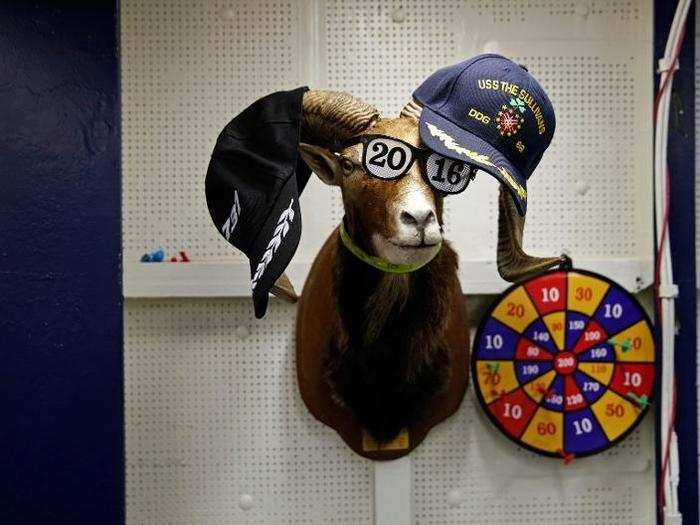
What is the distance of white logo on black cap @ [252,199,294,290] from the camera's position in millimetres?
1609

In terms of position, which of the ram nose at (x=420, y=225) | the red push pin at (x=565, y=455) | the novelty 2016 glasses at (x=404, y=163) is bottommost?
the red push pin at (x=565, y=455)

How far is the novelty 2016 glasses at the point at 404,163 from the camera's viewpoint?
169cm

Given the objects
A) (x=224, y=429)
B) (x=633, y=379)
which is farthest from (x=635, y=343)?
(x=224, y=429)

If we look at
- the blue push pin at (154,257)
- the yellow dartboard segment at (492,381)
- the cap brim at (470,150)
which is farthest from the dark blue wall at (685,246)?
the blue push pin at (154,257)

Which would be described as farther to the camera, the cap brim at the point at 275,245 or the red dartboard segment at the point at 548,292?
the red dartboard segment at the point at 548,292

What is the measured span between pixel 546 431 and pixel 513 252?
0.68m

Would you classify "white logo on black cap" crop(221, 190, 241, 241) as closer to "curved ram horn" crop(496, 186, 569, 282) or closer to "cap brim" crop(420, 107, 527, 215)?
"cap brim" crop(420, 107, 527, 215)

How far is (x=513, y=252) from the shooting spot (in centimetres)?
203

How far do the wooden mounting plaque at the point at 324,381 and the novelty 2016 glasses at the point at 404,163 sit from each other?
0.58 m

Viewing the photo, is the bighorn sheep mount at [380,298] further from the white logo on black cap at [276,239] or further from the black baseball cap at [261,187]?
the white logo on black cap at [276,239]

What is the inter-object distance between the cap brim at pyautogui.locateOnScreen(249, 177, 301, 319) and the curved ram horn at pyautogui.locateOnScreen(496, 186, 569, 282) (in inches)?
25.1

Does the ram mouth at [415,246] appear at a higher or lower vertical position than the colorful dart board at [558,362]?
higher

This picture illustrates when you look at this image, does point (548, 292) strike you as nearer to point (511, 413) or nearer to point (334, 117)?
point (511, 413)

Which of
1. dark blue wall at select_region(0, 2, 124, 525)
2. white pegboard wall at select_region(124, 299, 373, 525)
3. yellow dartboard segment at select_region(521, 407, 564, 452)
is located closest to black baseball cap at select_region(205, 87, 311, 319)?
dark blue wall at select_region(0, 2, 124, 525)
